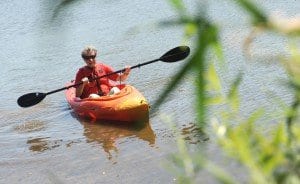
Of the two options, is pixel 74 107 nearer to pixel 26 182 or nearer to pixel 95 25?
pixel 26 182

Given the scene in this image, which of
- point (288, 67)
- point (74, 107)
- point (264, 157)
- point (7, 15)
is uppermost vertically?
point (288, 67)

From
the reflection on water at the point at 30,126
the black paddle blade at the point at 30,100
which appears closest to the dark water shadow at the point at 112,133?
the reflection on water at the point at 30,126

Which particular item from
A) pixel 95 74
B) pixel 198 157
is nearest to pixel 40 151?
pixel 95 74


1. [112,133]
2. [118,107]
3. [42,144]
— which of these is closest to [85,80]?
[118,107]

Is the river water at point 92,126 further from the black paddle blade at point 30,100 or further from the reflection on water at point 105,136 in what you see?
the black paddle blade at point 30,100

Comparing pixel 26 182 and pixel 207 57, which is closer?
pixel 207 57

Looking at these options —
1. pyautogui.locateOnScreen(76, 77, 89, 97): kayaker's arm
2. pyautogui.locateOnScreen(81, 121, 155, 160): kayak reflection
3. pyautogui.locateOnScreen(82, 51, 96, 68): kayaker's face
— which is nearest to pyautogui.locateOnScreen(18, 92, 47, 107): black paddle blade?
pyautogui.locateOnScreen(76, 77, 89, 97): kayaker's arm

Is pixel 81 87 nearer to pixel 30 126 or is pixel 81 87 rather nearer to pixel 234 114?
pixel 30 126

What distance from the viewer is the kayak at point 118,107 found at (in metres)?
8.45

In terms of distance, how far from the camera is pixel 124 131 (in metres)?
8.45

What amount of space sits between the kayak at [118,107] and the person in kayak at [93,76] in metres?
0.21

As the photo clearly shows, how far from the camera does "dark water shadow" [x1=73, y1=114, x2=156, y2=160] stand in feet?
25.7

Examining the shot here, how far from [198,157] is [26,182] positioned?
20.9 feet

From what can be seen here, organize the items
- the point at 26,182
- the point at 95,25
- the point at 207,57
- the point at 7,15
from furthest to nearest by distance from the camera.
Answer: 1. the point at 7,15
2. the point at 95,25
3. the point at 26,182
4. the point at 207,57
